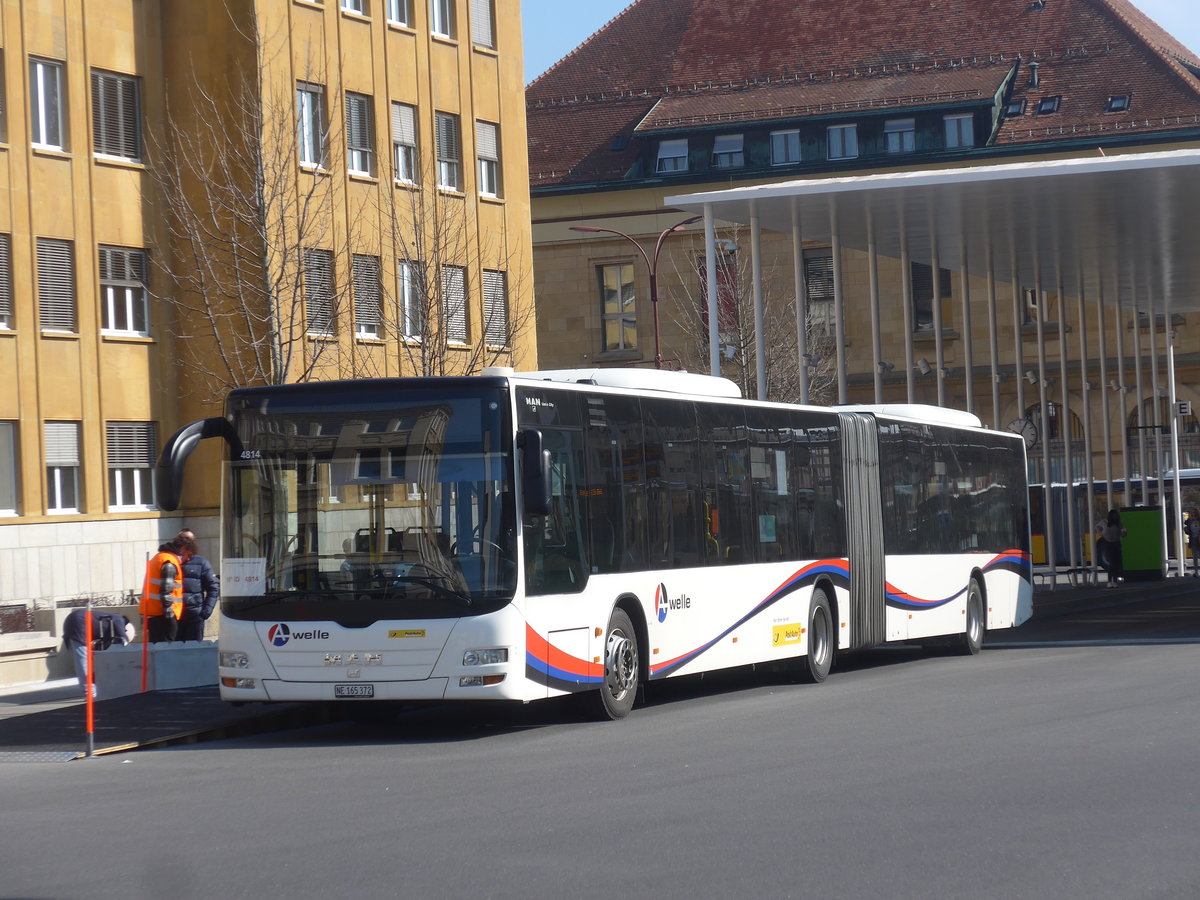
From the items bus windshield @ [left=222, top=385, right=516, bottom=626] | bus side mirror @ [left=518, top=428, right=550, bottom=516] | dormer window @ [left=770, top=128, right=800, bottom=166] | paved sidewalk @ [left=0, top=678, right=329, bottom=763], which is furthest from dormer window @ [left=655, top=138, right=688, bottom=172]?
bus side mirror @ [left=518, top=428, right=550, bottom=516]

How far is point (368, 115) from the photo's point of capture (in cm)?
3822

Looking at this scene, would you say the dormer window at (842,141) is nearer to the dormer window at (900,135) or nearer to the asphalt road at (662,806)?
the dormer window at (900,135)

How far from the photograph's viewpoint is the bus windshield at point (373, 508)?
45.5 ft

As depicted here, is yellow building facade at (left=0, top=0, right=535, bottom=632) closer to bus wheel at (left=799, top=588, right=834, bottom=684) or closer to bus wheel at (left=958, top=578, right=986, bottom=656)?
bus wheel at (left=958, top=578, right=986, bottom=656)

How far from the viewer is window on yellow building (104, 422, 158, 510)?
3434 centimetres

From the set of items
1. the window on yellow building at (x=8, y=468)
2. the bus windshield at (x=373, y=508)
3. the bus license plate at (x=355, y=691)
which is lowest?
the bus license plate at (x=355, y=691)

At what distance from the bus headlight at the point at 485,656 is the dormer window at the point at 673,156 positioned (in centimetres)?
4997

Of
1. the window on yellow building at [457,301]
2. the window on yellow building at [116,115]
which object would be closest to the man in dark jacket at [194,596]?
the window on yellow building at [116,115]

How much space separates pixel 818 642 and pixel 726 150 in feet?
146

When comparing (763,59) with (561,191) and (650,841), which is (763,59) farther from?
(650,841)

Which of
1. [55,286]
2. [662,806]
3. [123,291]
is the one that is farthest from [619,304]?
[662,806]

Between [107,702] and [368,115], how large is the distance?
22.9m

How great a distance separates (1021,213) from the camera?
33125 millimetres

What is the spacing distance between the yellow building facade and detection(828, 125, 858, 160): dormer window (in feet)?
77.6
